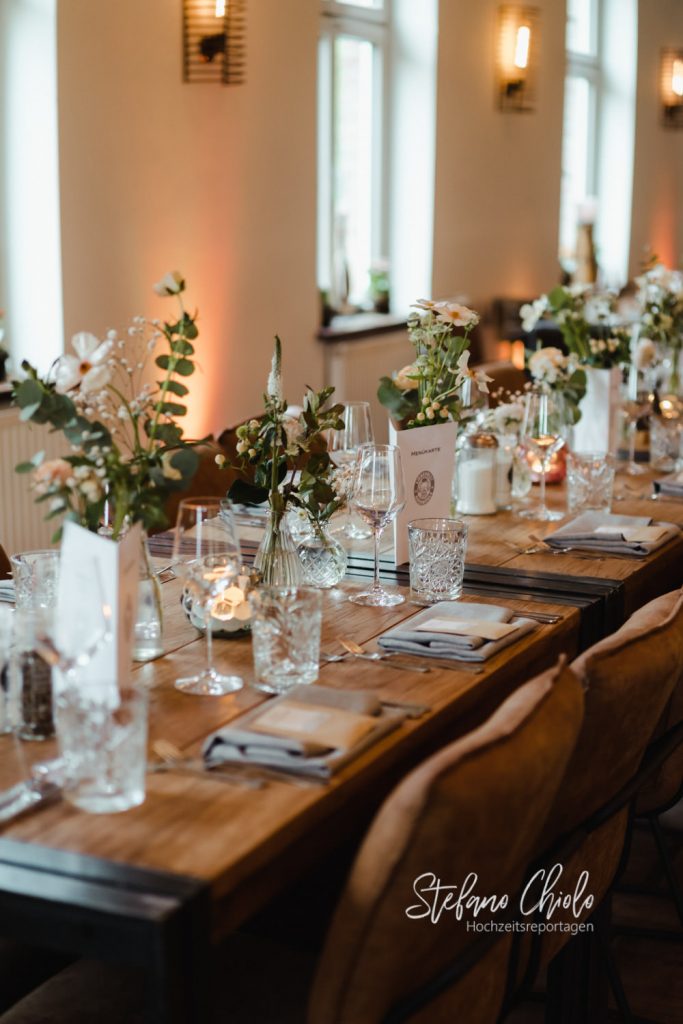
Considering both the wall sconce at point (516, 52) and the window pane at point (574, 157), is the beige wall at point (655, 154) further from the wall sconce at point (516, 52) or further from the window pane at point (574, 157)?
the wall sconce at point (516, 52)

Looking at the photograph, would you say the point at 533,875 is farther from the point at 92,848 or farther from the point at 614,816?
the point at 92,848

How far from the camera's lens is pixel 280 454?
6.65 ft

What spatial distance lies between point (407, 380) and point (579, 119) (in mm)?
7244

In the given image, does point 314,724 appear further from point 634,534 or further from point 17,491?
point 17,491

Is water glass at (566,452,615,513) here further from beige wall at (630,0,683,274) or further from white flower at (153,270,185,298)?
beige wall at (630,0,683,274)

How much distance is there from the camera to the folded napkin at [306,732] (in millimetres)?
1457

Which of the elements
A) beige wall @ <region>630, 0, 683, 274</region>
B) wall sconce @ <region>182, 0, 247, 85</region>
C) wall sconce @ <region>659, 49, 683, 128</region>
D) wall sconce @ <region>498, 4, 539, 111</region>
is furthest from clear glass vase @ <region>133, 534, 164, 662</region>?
wall sconce @ <region>659, 49, 683, 128</region>

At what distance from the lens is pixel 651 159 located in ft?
32.6

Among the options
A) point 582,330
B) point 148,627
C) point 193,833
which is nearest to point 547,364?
point 582,330

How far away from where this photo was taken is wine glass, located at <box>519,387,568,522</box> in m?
2.92

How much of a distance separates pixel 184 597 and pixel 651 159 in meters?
8.82

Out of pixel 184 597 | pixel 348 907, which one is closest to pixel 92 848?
pixel 348 907

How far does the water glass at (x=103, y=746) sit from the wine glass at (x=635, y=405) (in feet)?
7.55

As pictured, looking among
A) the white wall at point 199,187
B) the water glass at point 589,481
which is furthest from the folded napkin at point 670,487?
the white wall at point 199,187
